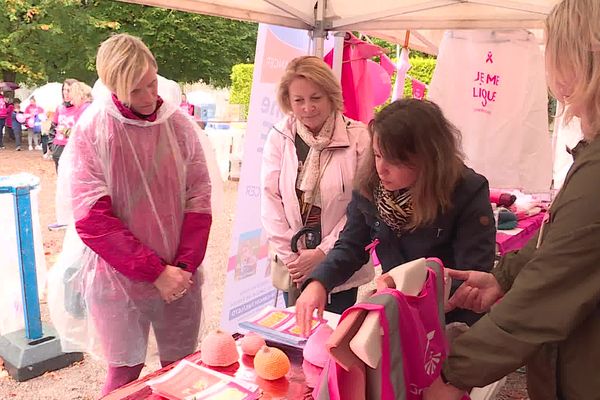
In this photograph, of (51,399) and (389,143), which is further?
(51,399)

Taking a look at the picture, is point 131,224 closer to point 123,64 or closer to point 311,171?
point 123,64

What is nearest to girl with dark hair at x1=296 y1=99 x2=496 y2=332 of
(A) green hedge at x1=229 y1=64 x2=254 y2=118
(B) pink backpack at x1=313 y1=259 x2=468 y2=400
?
(B) pink backpack at x1=313 y1=259 x2=468 y2=400

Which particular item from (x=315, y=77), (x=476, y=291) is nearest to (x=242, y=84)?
(x=315, y=77)

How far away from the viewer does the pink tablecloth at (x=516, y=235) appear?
9.56ft

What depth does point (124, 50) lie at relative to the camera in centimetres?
191

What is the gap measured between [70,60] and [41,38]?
0.83 meters

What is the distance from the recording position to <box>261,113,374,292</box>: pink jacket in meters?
2.31

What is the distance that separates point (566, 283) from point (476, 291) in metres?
0.43

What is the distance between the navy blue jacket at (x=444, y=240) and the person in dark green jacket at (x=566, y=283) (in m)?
0.54

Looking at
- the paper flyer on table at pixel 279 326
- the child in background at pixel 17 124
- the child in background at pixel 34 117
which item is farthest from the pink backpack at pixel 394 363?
the child in background at pixel 17 124

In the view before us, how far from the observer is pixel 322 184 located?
2.30 metres

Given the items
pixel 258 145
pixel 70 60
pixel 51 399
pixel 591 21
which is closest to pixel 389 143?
pixel 591 21

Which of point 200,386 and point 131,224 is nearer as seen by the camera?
point 200,386

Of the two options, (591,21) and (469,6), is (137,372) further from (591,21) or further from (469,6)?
(469,6)
